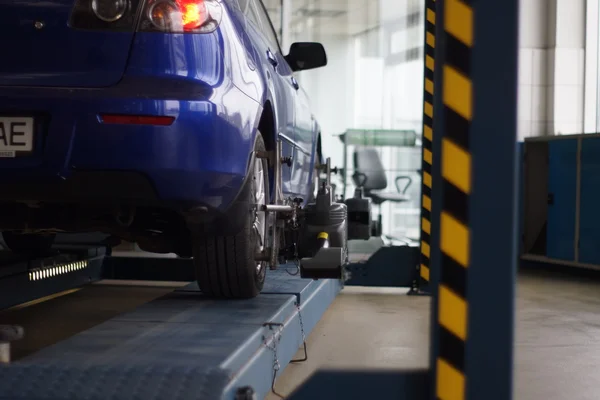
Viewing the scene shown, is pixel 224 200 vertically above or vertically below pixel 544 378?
above

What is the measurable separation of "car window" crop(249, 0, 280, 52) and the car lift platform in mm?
1264

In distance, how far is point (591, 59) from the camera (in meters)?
8.77

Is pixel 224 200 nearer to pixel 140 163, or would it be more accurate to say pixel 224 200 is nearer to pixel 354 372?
pixel 140 163

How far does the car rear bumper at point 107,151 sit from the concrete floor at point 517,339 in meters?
0.75

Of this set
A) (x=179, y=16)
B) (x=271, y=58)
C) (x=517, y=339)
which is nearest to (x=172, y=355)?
(x=179, y=16)

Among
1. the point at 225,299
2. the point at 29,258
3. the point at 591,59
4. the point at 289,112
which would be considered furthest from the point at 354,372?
the point at 591,59

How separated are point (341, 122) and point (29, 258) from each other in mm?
6448

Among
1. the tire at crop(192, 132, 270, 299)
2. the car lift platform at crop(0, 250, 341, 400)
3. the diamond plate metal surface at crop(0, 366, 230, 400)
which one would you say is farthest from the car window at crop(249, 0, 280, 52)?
the diamond plate metal surface at crop(0, 366, 230, 400)

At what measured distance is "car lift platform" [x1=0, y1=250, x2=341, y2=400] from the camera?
1845mm

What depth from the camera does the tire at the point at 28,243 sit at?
170 inches

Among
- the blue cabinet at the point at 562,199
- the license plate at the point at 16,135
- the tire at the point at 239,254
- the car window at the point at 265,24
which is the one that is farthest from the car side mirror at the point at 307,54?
the blue cabinet at the point at 562,199

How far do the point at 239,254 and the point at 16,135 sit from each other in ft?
3.22

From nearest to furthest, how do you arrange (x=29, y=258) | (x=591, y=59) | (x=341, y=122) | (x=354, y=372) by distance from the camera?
(x=354, y=372), (x=29, y=258), (x=591, y=59), (x=341, y=122)

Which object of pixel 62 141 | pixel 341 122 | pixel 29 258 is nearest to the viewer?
pixel 62 141
